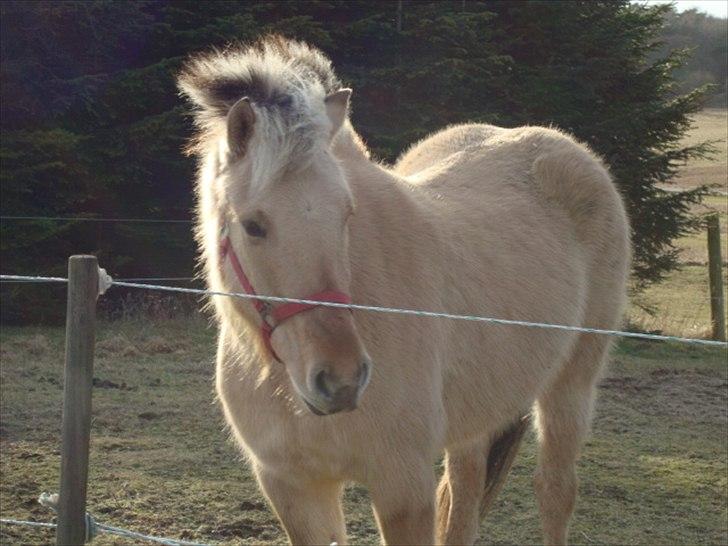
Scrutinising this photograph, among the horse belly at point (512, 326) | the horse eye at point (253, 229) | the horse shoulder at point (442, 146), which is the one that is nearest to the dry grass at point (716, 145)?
the horse shoulder at point (442, 146)

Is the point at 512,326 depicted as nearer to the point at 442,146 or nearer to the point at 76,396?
the point at 442,146

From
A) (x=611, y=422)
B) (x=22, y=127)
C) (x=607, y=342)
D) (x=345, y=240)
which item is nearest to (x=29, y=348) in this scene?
(x=22, y=127)

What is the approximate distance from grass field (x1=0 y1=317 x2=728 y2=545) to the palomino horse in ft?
2.68

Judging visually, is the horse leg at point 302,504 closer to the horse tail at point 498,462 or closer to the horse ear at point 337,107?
the horse ear at point 337,107

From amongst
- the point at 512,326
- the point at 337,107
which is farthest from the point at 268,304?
the point at 512,326

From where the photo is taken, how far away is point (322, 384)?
2.40 meters

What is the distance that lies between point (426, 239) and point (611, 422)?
4.10m

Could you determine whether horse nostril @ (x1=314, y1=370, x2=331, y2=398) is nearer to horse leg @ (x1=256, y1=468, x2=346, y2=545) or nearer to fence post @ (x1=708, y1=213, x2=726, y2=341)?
horse leg @ (x1=256, y1=468, x2=346, y2=545)

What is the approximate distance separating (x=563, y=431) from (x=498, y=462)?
352mm

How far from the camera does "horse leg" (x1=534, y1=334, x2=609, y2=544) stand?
441 cm

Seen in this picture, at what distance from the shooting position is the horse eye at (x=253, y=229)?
2.63 m

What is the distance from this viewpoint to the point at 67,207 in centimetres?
977

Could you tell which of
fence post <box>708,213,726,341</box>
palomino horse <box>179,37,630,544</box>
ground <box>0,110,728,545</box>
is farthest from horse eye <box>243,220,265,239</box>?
fence post <box>708,213,726,341</box>

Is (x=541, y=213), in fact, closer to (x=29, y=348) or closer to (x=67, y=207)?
(x=29, y=348)
